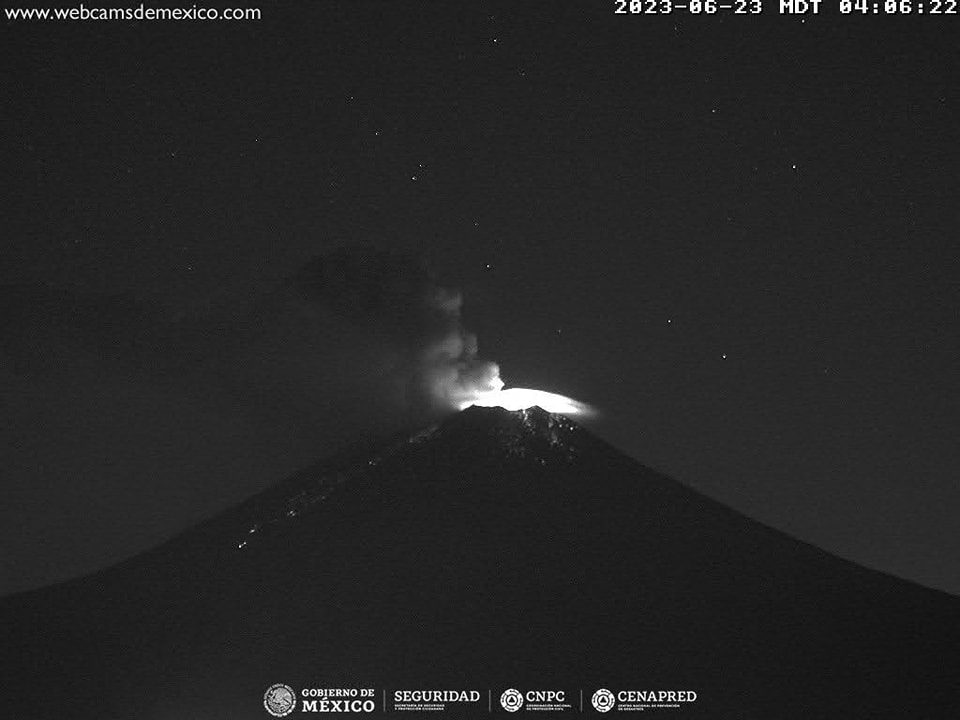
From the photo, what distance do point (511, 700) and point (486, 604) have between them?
9.13 m

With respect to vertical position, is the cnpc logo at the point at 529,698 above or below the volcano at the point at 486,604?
below

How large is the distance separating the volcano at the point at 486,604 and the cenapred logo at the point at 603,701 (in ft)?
4.47

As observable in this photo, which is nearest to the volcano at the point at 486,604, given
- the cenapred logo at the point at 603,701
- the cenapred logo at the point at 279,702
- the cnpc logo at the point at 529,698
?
the cenapred logo at the point at 279,702

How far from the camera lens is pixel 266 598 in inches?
2088

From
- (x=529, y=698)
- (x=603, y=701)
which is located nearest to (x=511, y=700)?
(x=529, y=698)

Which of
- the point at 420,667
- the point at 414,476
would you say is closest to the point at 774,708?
the point at 420,667

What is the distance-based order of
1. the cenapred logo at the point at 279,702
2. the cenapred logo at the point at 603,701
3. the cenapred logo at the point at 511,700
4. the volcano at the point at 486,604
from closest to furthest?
the cenapred logo at the point at 279,702 → the cenapred logo at the point at 603,701 → the cenapred logo at the point at 511,700 → the volcano at the point at 486,604

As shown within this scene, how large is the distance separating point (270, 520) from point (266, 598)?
30.3 feet

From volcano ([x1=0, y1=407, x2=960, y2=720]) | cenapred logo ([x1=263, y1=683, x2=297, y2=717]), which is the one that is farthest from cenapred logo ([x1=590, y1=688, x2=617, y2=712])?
cenapred logo ([x1=263, y1=683, x2=297, y2=717])

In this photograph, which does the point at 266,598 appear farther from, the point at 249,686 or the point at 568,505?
the point at 568,505

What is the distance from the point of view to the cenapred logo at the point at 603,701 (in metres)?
40.1

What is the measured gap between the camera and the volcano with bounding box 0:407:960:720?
47031mm

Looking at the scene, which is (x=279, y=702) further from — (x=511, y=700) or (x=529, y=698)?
(x=511, y=700)

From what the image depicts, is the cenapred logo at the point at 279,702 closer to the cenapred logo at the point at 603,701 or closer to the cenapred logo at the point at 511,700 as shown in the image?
the cenapred logo at the point at 511,700
